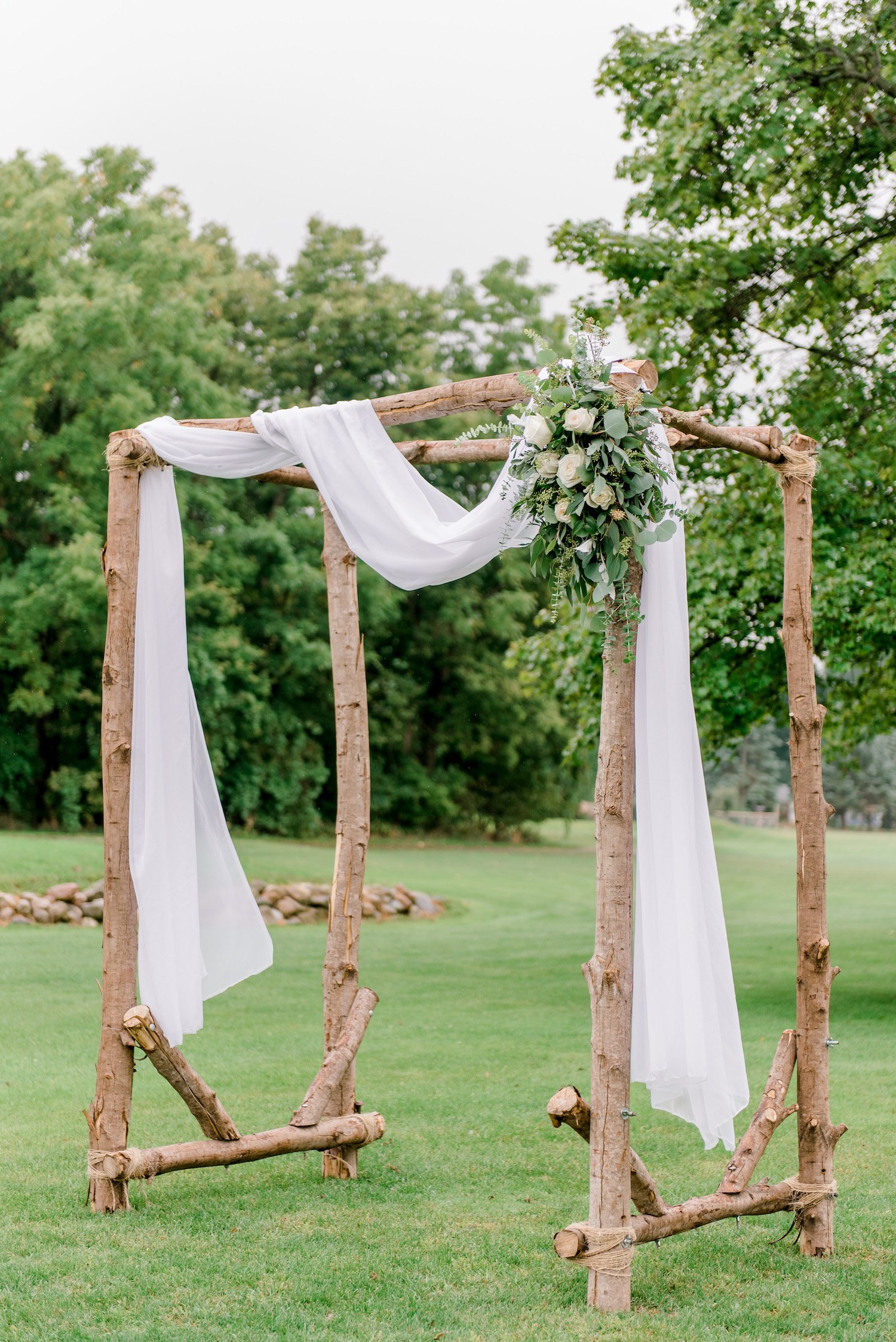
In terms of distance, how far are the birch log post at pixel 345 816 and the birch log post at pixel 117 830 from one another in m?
0.95

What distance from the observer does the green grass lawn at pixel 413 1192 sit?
4.20m

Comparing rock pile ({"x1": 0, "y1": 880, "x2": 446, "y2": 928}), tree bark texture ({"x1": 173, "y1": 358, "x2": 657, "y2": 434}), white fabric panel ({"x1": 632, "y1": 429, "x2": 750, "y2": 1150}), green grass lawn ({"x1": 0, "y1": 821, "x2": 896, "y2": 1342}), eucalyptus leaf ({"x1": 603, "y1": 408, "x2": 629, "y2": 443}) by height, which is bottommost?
rock pile ({"x1": 0, "y1": 880, "x2": 446, "y2": 928})

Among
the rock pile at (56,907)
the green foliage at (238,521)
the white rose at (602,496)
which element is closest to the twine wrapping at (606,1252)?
the white rose at (602,496)

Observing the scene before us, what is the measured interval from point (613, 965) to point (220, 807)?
2.04 meters

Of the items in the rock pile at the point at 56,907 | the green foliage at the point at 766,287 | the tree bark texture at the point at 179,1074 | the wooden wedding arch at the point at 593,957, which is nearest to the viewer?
the wooden wedding arch at the point at 593,957

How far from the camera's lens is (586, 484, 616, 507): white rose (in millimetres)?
4348

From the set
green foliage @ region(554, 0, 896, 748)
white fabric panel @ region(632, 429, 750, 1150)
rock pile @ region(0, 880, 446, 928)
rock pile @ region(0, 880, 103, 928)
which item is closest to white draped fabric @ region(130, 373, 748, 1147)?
white fabric panel @ region(632, 429, 750, 1150)

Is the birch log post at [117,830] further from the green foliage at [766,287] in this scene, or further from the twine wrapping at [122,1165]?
the green foliage at [766,287]

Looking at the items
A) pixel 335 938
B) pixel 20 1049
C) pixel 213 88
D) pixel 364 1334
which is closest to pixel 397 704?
pixel 213 88

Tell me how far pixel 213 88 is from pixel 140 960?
25598 mm

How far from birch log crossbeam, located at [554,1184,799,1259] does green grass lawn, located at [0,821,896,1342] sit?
221 millimetres

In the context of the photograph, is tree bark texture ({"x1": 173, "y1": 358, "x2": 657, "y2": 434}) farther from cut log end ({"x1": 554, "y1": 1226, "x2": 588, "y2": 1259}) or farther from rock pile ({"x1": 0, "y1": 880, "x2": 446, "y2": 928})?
rock pile ({"x1": 0, "y1": 880, "x2": 446, "y2": 928})

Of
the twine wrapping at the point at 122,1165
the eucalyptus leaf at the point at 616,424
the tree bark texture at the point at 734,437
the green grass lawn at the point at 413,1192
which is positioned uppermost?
the tree bark texture at the point at 734,437

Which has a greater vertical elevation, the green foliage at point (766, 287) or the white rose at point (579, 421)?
the green foliage at point (766, 287)
